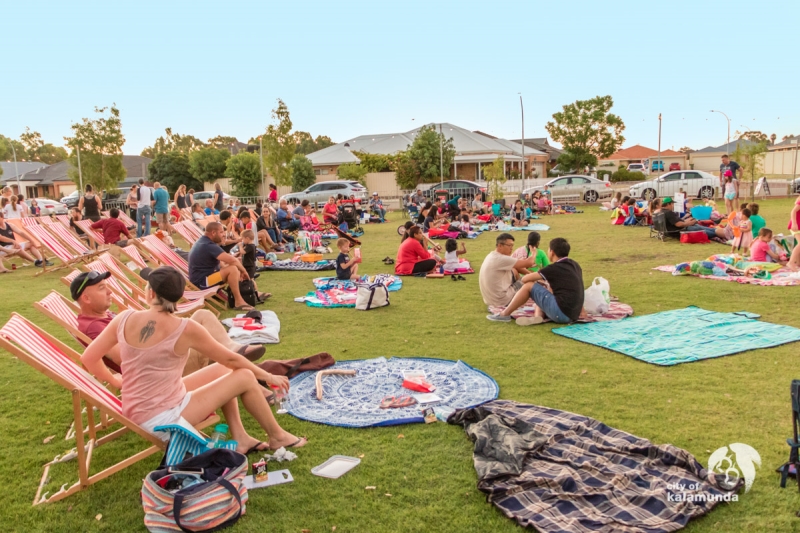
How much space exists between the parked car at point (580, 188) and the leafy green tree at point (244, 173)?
23.1m

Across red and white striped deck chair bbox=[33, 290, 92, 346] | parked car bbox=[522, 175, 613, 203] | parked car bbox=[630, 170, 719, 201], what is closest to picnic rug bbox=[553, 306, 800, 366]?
red and white striped deck chair bbox=[33, 290, 92, 346]

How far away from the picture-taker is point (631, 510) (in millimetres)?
3178

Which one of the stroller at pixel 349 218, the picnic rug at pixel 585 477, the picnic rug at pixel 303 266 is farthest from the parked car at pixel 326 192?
the picnic rug at pixel 585 477

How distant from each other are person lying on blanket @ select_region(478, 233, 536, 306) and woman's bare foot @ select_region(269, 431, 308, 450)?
459cm

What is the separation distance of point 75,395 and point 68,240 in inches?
446

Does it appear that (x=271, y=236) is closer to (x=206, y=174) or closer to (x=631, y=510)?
(x=631, y=510)

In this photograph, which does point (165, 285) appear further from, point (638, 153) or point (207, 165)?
point (638, 153)

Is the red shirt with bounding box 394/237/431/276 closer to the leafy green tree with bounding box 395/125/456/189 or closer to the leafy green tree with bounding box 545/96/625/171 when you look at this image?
the leafy green tree with bounding box 395/125/456/189

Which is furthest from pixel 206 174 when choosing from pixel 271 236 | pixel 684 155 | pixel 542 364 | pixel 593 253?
pixel 684 155

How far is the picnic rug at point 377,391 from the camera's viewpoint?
183 inches

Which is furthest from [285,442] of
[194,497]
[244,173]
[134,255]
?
[244,173]

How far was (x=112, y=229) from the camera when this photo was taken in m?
13.9

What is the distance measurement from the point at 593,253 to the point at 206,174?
4219 centimetres

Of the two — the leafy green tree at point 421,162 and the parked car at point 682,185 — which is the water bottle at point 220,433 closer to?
the parked car at point 682,185
